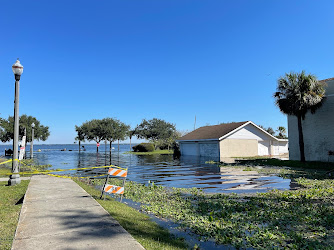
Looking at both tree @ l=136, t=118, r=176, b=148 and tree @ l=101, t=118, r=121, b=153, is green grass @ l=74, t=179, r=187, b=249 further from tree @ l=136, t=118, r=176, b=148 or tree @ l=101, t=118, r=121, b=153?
tree @ l=136, t=118, r=176, b=148

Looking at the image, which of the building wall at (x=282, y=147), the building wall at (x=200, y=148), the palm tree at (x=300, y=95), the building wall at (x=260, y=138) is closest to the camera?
the palm tree at (x=300, y=95)

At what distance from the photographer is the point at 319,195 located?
9.90 meters

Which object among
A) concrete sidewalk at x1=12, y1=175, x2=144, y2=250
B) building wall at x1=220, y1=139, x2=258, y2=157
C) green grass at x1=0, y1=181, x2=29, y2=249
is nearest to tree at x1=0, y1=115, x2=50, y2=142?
building wall at x1=220, y1=139, x2=258, y2=157

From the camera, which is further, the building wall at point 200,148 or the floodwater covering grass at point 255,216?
the building wall at point 200,148

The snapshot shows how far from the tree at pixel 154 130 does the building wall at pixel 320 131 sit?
2368 inches

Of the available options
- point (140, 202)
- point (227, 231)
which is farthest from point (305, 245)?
point (140, 202)

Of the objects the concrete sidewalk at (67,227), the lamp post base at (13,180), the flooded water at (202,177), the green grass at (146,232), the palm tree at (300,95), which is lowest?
the flooded water at (202,177)

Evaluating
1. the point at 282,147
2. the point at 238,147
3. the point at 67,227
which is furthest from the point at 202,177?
the point at 282,147

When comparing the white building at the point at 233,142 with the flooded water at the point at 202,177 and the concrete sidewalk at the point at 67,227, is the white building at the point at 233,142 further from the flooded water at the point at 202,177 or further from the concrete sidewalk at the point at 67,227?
the concrete sidewalk at the point at 67,227

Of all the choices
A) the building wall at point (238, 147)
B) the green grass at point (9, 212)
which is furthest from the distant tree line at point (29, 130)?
the green grass at point (9, 212)

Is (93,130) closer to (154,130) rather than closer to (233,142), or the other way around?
(154,130)

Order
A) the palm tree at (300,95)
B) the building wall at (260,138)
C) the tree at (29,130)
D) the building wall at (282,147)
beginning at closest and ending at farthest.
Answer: the palm tree at (300,95) → the building wall at (260,138) → the building wall at (282,147) → the tree at (29,130)

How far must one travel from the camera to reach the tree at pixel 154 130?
8400 cm

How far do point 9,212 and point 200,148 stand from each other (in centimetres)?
3340
